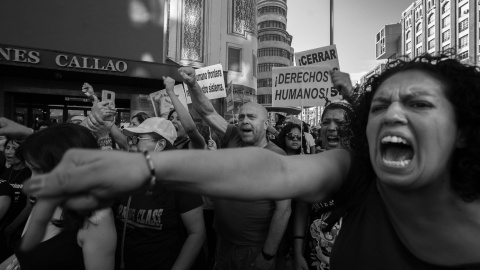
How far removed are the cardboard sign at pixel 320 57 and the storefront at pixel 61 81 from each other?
7016 mm

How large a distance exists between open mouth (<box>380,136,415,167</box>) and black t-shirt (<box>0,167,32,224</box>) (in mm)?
3437

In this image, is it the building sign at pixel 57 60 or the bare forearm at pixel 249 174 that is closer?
the bare forearm at pixel 249 174

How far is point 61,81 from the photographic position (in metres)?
11.5

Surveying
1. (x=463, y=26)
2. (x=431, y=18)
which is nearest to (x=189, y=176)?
(x=463, y=26)

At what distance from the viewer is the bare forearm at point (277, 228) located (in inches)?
114

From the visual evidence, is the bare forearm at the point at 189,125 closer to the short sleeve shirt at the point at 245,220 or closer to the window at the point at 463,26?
the short sleeve shirt at the point at 245,220

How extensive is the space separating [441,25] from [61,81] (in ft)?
251

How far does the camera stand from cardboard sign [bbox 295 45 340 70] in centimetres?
585

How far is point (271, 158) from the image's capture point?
1163 millimetres

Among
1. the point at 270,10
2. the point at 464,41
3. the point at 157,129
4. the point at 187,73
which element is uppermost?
the point at 270,10

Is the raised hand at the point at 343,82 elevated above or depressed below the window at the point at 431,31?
below

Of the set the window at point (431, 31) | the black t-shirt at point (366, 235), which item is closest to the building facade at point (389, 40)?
the window at point (431, 31)

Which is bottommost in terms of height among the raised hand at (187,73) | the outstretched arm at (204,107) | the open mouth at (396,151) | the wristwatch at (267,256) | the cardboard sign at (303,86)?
the wristwatch at (267,256)

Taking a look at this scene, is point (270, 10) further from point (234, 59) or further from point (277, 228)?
point (277, 228)
